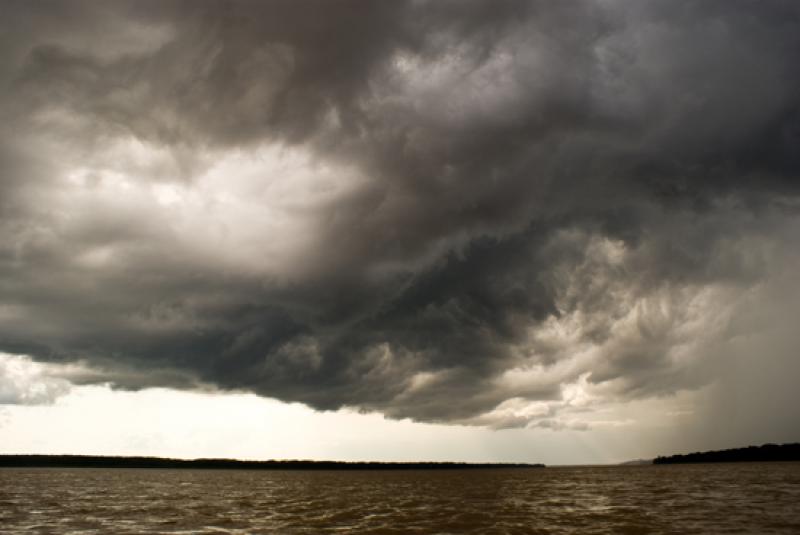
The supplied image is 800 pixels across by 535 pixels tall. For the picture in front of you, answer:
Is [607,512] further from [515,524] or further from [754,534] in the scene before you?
[754,534]

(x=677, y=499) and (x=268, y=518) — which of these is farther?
(x=677, y=499)

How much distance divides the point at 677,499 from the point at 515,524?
1189 inches

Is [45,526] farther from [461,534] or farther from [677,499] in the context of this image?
[677,499]

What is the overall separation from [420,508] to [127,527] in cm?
2525

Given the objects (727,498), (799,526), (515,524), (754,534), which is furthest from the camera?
(727,498)

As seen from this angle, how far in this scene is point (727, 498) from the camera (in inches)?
2242

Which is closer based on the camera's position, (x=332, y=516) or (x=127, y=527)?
(x=127, y=527)

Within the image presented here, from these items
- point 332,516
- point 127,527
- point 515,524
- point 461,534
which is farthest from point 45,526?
point 515,524

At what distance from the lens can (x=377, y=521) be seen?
132ft

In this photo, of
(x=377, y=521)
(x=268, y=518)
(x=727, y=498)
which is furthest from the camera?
(x=727, y=498)

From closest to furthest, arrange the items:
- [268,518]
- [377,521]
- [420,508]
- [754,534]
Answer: [754,534] < [377,521] < [268,518] < [420,508]

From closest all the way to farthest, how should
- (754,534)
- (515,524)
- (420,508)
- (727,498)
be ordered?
(754,534), (515,524), (420,508), (727,498)

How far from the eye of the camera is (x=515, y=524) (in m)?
37.1

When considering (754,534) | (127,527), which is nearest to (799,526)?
(754,534)
